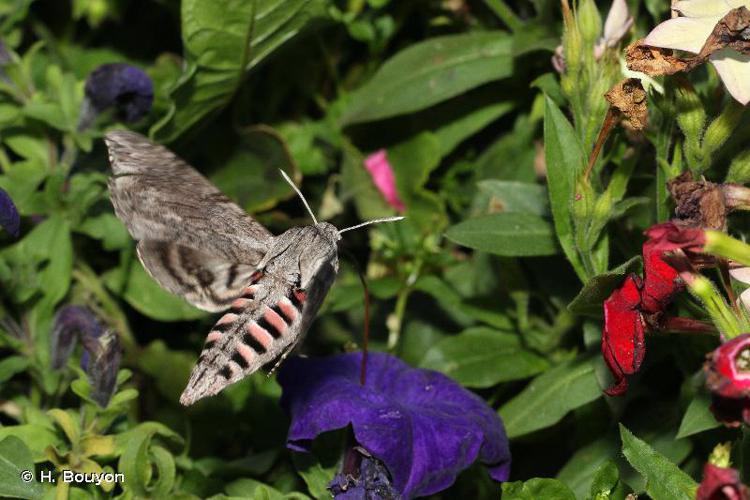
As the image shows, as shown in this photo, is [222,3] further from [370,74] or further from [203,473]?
[203,473]

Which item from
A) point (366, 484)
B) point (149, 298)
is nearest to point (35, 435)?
point (149, 298)

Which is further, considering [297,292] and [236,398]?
[236,398]

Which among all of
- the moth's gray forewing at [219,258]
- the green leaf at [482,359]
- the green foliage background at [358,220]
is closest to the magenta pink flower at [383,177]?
the green foliage background at [358,220]

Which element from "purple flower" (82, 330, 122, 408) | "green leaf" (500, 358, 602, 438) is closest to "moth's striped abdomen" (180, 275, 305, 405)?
"purple flower" (82, 330, 122, 408)

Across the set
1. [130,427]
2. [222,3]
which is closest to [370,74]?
[222,3]

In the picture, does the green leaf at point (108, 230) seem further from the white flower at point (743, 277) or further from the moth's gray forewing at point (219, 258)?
the white flower at point (743, 277)

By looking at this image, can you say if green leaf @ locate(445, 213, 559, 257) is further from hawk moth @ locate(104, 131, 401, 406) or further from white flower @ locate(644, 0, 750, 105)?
white flower @ locate(644, 0, 750, 105)
